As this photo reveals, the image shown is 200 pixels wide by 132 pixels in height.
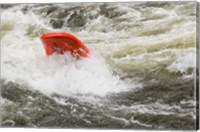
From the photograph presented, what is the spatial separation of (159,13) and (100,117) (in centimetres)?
83

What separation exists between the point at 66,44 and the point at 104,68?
32 centimetres

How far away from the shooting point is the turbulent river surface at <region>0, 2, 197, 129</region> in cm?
362

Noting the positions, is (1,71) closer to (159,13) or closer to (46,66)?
(46,66)

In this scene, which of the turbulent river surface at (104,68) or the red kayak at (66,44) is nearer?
the turbulent river surface at (104,68)

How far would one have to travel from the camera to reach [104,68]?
12.4ft

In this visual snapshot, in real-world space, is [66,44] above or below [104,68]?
above

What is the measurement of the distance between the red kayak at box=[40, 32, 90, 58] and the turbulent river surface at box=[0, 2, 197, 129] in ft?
0.13

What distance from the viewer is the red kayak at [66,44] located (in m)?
3.80

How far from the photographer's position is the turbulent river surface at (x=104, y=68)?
3623 mm

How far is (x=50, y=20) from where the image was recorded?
3.89 meters

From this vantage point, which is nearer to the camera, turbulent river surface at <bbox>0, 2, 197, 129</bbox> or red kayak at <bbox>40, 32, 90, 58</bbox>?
turbulent river surface at <bbox>0, 2, 197, 129</bbox>

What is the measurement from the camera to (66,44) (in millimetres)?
3816

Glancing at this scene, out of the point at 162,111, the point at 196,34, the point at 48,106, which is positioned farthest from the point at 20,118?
the point at 196,34

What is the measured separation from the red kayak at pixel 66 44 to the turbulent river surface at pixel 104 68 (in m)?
0.04
